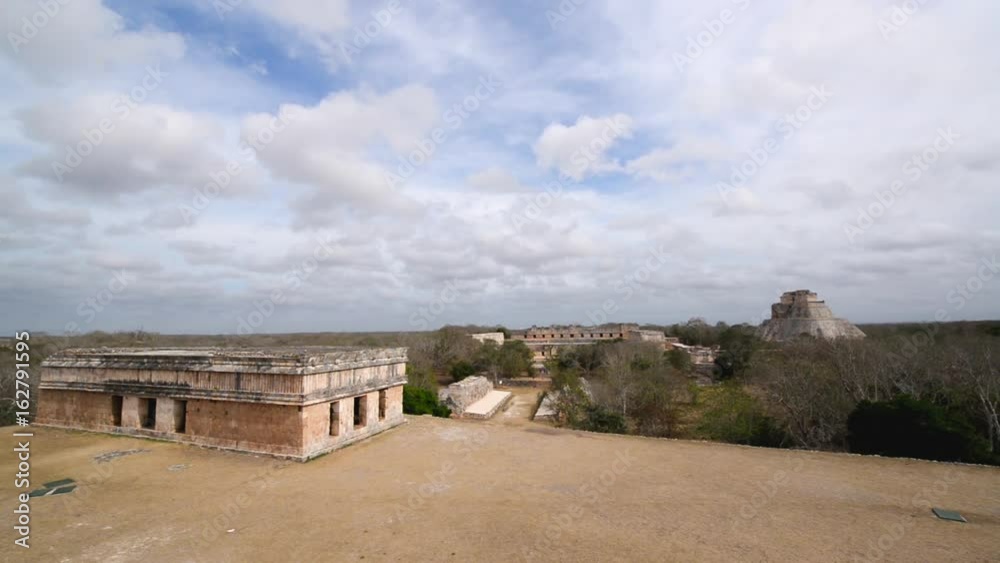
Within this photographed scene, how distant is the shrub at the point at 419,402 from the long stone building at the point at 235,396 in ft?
9.00

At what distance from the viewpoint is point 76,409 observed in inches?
501

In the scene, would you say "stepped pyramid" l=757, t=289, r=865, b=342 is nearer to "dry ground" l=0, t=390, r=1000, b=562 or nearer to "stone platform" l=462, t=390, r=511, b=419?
"stone platform" l=462, t=390, r=511, b=419

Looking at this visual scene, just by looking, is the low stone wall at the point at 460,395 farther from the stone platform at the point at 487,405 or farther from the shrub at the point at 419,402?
the shrub at the point at 419,402

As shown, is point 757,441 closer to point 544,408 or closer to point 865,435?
point 865,435

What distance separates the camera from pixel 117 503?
7.59 meters

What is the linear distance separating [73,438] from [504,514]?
1190 cm

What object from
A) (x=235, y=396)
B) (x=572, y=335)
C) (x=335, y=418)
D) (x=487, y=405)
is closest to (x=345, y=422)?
(x=335, y=418)

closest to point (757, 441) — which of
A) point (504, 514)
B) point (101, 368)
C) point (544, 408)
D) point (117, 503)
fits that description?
point (544, 408)

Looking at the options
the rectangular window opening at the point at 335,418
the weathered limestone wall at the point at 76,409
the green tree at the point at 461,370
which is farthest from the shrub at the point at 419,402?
the green tree at the point at 461,370

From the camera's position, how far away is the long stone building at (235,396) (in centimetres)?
999

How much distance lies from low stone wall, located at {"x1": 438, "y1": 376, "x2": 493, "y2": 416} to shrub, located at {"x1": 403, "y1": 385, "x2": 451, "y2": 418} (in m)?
2.25

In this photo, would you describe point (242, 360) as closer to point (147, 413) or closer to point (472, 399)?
A: point (147, 413)

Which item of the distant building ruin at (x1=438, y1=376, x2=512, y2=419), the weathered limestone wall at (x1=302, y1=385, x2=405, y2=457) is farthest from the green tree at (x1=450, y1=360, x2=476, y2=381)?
the weathered limestone wall at (x1=302, y1=385, x2=405, y2=457)

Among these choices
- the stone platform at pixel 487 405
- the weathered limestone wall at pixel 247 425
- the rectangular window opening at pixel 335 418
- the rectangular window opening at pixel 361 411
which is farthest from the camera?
the stone platform at pixel 487 405
